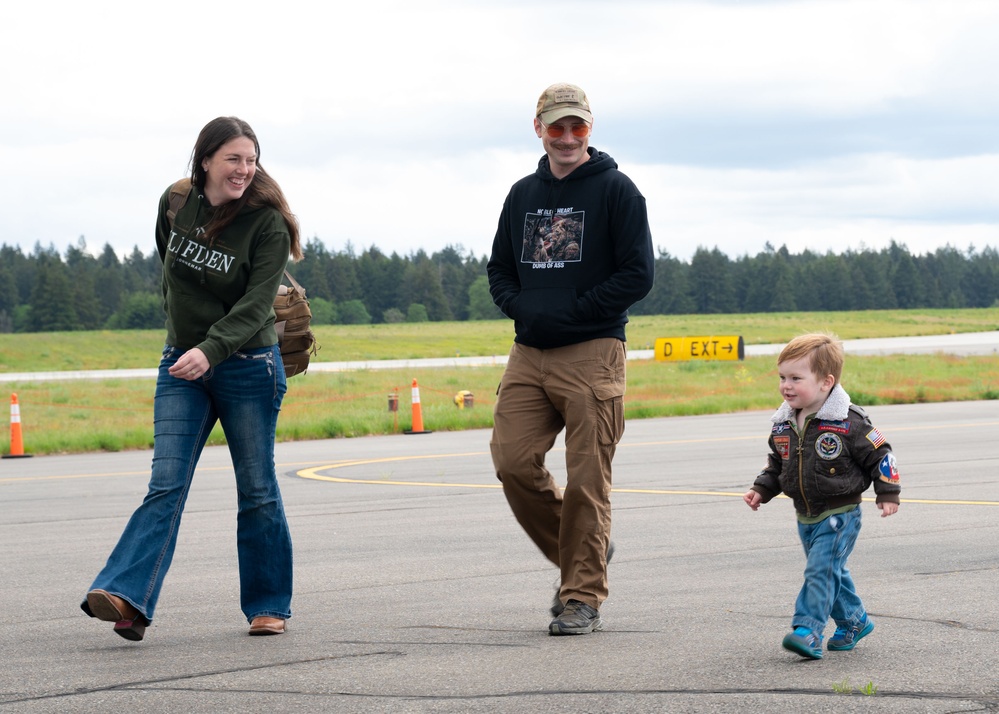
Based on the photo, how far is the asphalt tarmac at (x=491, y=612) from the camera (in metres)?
4.27

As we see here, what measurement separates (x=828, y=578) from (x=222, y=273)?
2.63 meters

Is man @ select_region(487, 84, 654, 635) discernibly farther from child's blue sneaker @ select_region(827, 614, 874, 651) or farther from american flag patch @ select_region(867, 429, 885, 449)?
american flag patch @ select_region(867, 429, 885, 449)

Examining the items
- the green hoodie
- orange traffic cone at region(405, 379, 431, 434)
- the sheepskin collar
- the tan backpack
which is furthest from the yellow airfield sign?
the sheepskin collar

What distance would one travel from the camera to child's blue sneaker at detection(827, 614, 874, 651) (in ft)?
16.1

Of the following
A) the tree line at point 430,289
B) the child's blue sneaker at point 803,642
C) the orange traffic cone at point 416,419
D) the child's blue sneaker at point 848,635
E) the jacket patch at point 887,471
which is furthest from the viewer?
the tree line at point 430,289

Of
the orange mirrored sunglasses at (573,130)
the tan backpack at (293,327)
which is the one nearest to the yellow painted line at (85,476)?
the tan backpack at (293,327)

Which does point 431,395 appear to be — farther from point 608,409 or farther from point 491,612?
point 608,409

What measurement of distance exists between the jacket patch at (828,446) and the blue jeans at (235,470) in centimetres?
219

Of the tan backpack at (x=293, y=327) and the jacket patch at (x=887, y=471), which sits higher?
the tan backpack at (x=293, y=327)

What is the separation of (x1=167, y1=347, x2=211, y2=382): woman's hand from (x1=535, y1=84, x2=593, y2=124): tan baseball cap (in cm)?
169

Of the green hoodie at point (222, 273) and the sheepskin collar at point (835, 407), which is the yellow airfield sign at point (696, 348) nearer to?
the green hoodie at point (222, 273)

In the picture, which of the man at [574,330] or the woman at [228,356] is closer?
the woman at [228,356]

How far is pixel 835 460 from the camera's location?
4.75 meters

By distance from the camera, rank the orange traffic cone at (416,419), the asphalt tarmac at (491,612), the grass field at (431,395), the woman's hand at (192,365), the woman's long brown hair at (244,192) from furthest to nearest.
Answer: the grass field at (431,395) → the orange traffic cone at (416,419) → the woman's long brown hair at (244,192) → the woman's hand at (192,365) → the asphalt tarmac at (491,612)
